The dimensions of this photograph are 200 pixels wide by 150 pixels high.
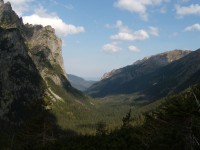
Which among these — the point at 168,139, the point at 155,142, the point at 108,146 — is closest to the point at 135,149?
the point at 108,146

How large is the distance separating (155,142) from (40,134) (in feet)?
144

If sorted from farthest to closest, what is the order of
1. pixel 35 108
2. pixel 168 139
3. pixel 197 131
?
pixel 35 108
pixel 168 139
pixel 197 131

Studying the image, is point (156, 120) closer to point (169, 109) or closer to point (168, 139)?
point (169, 109)

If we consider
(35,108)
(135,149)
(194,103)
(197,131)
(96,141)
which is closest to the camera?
(194,103)

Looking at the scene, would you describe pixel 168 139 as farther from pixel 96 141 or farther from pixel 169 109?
pixel 96 141

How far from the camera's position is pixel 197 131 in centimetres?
4553

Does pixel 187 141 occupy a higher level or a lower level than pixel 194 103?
lower

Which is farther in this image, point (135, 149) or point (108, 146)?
point (108, 146)

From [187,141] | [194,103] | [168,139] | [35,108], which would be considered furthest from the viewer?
[35,108]

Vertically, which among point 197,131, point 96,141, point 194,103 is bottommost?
point 96,141

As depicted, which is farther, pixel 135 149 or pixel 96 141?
pixel 96 141

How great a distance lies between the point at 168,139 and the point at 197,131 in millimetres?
11823

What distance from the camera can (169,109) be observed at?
41.3 metres

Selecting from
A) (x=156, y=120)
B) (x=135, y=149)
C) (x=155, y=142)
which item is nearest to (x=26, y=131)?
(x=135, y=149)
